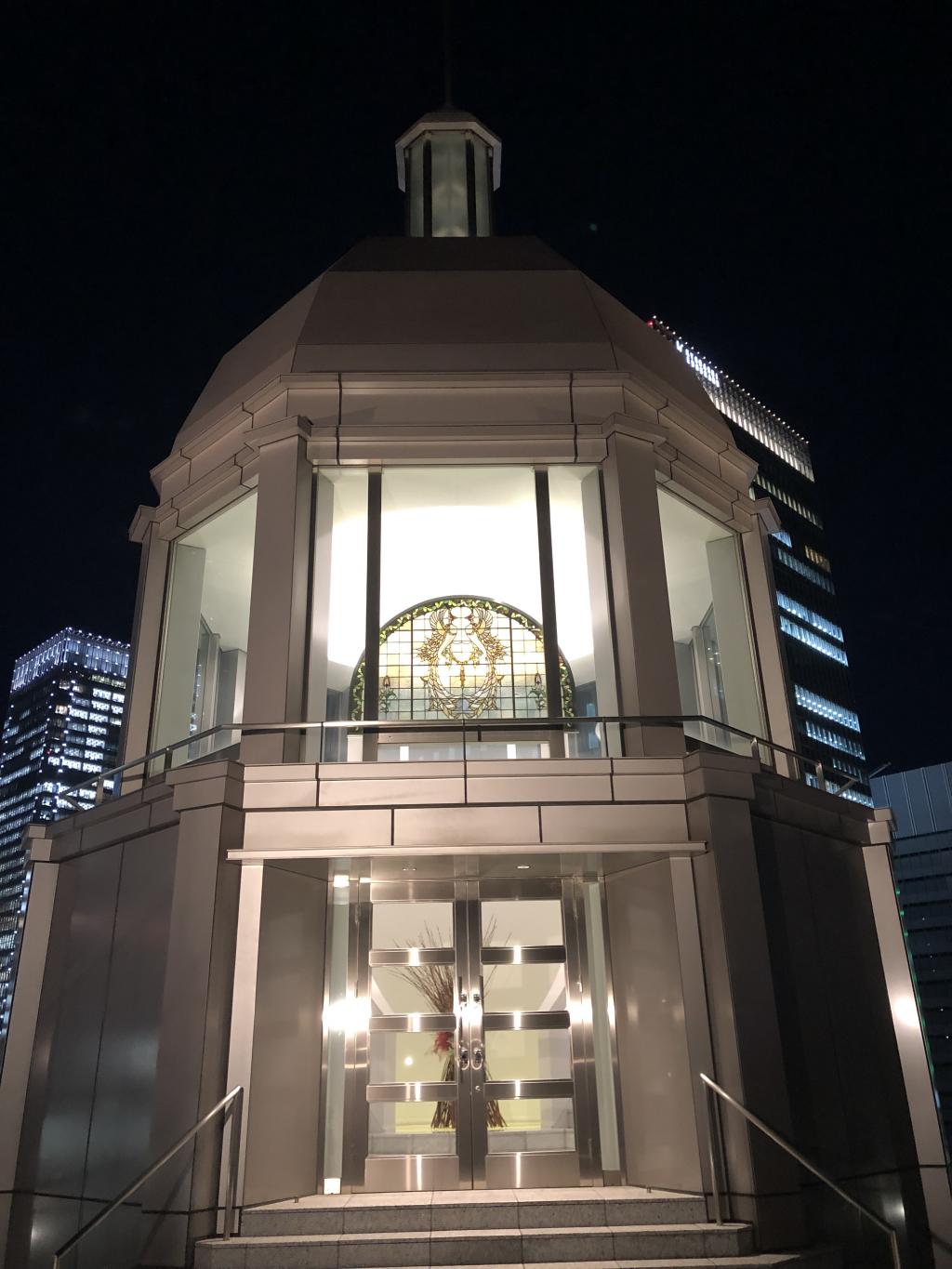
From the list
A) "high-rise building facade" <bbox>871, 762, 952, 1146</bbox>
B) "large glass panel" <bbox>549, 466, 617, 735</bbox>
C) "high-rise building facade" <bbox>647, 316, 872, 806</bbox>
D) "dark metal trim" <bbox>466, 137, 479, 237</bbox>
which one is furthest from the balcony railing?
"high-rise building facade" <bbox>647, 316, 872, 806</bbox>

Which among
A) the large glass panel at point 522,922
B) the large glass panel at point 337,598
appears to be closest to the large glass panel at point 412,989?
the large glass panel at point 522,922

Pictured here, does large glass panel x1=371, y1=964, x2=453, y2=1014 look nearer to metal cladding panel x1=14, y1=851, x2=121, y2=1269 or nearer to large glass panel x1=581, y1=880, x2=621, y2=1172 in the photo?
large glass panel x1=581, y1=880, x2=621, y2=1172

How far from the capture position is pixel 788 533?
259 ft

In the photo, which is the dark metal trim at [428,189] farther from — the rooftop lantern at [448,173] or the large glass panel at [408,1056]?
the large glass panel at [408,1056]

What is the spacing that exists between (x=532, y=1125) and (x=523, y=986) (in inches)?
47.2


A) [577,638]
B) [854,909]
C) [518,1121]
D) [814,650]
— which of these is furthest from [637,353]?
[814,650]

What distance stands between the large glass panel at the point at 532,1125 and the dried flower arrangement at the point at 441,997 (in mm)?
49

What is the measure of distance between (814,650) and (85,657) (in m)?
95.2

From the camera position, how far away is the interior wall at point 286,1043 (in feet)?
27.1

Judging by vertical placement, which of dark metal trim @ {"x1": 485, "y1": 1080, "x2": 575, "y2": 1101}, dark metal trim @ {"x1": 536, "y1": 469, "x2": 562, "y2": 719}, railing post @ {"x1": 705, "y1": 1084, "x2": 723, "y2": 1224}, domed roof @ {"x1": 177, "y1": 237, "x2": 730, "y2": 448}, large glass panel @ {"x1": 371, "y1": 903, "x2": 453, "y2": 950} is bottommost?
railing post @ {"x1": 705, "y1": 1084, "x2": 723, "y2": 1224}

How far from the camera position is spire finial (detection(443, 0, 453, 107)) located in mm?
19845

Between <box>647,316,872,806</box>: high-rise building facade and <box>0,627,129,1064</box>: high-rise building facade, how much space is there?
85935 millimetres

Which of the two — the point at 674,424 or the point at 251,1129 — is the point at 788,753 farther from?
the point at 251,1129

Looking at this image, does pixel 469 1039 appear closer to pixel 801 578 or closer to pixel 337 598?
pixel 337 598
